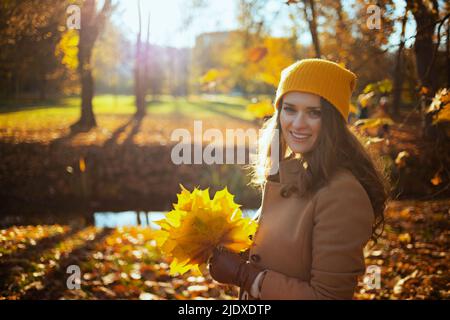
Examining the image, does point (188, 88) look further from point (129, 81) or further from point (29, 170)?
point (29, 170)

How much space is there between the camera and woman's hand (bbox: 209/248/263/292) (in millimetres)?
1617

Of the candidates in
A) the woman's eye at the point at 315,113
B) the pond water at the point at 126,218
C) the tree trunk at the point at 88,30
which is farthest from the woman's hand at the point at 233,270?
the pond water at the point at 126,218

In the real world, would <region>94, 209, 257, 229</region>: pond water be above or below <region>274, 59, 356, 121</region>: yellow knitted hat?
below

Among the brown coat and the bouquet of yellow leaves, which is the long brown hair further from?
the bouquet of yellow leaves

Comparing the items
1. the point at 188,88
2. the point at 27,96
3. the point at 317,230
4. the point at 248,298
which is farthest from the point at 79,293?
the point at 188,88

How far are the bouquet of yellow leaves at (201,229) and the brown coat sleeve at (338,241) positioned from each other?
1.10 feet

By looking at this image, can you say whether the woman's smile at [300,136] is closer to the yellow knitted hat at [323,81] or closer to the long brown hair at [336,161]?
the long brown hair at [336,161]

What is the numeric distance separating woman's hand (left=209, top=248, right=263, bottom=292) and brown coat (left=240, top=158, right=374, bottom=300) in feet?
0.22

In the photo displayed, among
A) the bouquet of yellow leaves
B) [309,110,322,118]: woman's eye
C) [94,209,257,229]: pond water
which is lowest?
[94,209,257,229]: pond water

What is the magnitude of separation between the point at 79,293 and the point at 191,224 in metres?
2.63

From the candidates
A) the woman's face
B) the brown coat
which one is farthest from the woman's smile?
the brown coat

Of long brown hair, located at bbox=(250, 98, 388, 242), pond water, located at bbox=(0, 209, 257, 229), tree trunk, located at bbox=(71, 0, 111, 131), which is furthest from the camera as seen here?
pond water, located at bbox=(0, 209, 257, 229)

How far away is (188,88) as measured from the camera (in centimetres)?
4725

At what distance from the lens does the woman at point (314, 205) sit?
1435mm
